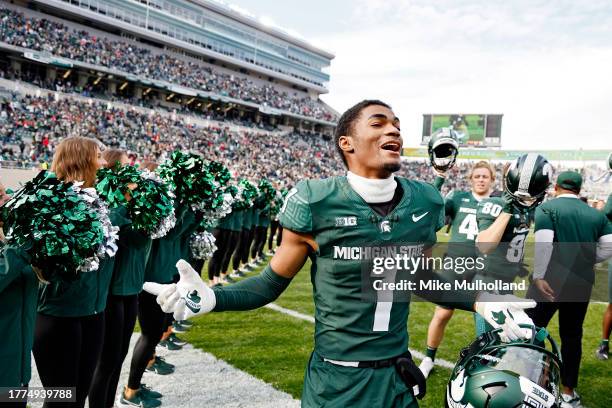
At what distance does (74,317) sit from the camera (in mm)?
2773

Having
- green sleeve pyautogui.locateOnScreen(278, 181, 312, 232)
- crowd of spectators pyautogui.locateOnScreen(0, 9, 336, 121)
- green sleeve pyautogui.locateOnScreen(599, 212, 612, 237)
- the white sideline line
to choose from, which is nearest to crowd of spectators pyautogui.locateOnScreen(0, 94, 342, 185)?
crowd of spectators pyautogui.locateOnScreen(0, 9, 336, 121)

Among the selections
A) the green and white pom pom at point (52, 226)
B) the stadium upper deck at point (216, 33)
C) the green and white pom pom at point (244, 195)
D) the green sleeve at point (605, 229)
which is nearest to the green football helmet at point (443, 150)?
the green sleeve at point (605, 229)

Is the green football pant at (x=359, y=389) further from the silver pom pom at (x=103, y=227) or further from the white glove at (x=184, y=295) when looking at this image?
the silver pom pom at (x=103, y=227)

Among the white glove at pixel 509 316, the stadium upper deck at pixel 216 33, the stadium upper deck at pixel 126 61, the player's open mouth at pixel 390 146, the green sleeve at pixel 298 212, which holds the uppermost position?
the stadium upper deck at pixel 216 33

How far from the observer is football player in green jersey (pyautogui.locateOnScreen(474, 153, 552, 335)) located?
2836 mm

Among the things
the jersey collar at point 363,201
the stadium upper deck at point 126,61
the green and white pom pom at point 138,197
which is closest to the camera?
the jersey collar at point 363,201

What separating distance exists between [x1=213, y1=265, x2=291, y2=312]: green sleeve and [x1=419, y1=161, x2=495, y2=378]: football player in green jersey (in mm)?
2788

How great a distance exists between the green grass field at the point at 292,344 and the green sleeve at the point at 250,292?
235cm

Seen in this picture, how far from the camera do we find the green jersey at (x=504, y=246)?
11.7 ft

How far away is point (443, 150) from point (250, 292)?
9.22ft

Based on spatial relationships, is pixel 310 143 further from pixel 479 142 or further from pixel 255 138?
pixel 479 142

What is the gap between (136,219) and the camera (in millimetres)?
3229

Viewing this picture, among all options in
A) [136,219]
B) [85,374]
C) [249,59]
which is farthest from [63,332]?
[249,59]

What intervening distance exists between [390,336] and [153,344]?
8.26 ft
